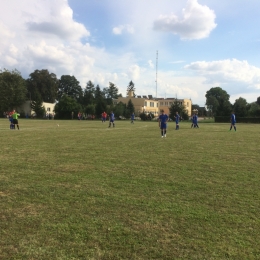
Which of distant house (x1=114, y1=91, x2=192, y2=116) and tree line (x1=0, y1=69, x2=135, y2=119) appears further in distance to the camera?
distant house (x1=114, y1=91, x2=192, y2=116)

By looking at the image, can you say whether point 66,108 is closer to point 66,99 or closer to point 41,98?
point 66,99

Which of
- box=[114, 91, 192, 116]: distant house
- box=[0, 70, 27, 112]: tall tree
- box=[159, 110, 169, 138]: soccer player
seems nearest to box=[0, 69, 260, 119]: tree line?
box=[0, 70, 27, 112]: tall tree

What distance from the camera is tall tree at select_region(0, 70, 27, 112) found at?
261 ft

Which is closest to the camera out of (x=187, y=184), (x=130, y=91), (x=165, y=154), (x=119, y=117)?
(x=187, y=184)

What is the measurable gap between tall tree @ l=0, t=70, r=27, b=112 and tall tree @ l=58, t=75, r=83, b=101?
31955 mm

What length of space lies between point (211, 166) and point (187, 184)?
2.55m

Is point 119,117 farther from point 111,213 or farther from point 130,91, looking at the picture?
point 111,213

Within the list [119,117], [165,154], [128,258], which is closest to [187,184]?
[128,258]

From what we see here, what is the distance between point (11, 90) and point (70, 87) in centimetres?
3811

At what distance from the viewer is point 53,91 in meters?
98.3

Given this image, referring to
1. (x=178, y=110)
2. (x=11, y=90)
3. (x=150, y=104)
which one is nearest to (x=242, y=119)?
(x=178, y=110)

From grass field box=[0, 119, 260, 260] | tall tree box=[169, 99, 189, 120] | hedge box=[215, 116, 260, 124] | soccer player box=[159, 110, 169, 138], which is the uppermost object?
tall tree box=[169, 99, 189, 120]

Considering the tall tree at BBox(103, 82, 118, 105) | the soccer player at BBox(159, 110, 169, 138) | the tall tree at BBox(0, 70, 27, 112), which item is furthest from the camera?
the tall tree at BBox(103, 82, 118, 105)

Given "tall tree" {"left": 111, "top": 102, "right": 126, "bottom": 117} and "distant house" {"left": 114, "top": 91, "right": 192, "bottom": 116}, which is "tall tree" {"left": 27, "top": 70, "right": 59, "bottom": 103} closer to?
"distant house" {"left": 114, "top": 91, "right": 192, "bottom": 116}
